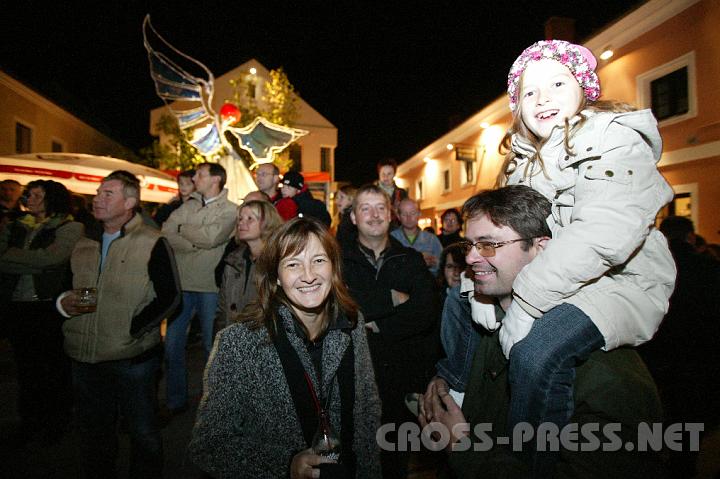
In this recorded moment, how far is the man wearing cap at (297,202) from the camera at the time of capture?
191 inches

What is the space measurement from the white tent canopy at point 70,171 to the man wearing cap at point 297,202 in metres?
4.52

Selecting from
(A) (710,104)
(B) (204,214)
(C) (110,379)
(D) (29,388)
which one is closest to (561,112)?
(C) (110,379)

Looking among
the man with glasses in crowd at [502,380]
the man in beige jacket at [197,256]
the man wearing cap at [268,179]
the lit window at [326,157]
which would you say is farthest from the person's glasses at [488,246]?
the lit window at [326,157]

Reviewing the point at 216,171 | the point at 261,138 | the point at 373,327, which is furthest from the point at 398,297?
the point at 261,138

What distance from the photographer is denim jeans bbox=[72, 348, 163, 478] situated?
2.79m

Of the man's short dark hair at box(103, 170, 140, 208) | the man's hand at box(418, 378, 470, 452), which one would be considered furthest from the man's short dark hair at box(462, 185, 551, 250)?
the man's short dark hair at box(103, 170, 140, 208)

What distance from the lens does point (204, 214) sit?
4359 millimetres

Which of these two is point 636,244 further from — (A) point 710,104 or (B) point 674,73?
(B) point 674,73

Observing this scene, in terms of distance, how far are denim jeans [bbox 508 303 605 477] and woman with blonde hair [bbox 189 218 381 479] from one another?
83cm

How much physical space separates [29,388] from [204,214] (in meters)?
2.45

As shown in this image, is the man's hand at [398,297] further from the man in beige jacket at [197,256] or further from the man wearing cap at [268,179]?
the man wearing cap at [268,179]

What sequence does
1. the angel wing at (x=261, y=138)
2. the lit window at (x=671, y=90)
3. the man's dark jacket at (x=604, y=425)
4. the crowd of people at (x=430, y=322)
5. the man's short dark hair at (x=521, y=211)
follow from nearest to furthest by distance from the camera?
the man's dark jacket at (x=604, y=425) → the crowd of people at (x=430, y=322) → the man's short dark hair at (x=521, y=211) → the angel wing at (x=261, y=138) → the lit window at (x=671, y=90)

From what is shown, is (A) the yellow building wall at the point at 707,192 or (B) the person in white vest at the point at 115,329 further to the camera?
(A) the yellow building wall at the point at 707,192

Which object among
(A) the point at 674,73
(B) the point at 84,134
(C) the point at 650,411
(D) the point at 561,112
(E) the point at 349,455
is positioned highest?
→ (B) the point at 84,134
